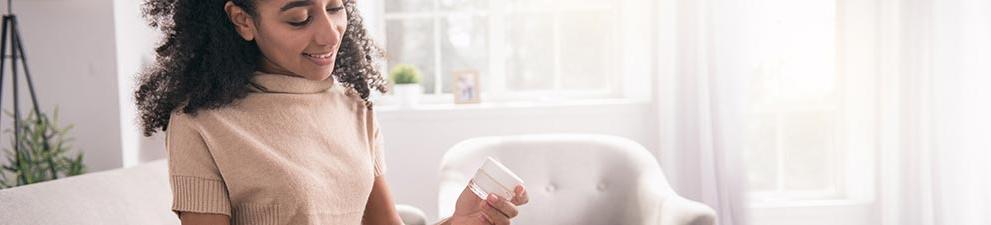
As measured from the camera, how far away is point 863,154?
9.82ft

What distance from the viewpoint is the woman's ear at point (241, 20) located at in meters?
0.85

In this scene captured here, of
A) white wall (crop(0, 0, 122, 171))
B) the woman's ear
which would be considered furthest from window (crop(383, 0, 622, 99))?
the woman's ear

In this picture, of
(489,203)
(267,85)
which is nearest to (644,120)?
(489,203)

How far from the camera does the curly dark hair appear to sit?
84 cm

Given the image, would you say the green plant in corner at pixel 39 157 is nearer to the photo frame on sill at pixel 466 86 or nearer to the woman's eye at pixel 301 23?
the photo frame on sill at pixel 466 86

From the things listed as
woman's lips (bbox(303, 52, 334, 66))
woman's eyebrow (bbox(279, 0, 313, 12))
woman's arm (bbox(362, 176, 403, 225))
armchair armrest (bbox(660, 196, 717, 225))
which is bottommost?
armchair armrest (bbox(660, 196, 717, 225))

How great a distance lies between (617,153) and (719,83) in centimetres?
65

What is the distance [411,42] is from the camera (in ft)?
10.5

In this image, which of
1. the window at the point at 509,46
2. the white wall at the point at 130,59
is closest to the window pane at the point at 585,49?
the window at the point at 509,46

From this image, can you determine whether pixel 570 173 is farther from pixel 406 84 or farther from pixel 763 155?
pixel 763 155

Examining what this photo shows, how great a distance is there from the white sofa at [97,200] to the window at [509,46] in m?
1.58

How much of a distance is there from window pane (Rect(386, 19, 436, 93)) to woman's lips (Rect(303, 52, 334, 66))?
2269mm

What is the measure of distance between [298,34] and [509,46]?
7.48ft

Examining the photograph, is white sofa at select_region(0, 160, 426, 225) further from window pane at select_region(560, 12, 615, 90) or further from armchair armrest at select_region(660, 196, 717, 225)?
window pane at select_region(560, 12, 615, 90)
